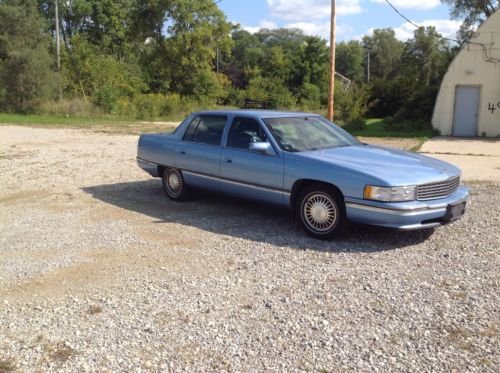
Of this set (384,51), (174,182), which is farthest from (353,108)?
(384,51)

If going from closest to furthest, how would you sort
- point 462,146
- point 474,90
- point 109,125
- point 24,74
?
point 462,146 < point 474,90 < point 109,125 < point 24,74

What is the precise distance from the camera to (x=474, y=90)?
21.5 meters

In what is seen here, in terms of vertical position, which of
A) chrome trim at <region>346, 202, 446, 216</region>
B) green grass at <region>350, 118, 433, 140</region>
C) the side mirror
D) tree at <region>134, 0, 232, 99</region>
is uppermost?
tree at <region>134, 0, 232, 99</region>

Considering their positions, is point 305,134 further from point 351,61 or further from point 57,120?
point 351,61

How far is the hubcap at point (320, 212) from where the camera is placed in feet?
19.5

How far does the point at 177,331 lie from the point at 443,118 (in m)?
20.6

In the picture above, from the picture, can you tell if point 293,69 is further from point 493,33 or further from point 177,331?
point 177,331

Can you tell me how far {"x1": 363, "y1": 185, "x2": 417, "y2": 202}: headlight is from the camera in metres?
5.45

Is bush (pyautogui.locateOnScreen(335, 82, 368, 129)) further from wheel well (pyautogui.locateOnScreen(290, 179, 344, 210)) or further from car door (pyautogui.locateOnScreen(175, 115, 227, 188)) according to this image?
wheel well (pyautogui.locateOnScreen(290, 179, 344, 210))

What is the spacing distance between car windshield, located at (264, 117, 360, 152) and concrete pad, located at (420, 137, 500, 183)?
180 inches

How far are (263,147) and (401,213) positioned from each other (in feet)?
6.35

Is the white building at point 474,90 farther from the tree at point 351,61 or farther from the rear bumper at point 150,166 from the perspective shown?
the tree at point 351,61

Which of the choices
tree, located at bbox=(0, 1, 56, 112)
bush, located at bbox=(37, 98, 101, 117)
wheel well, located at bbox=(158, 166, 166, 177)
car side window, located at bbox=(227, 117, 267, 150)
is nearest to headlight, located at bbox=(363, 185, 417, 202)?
car side window, located at bbox=(227, 117, 267, 150)

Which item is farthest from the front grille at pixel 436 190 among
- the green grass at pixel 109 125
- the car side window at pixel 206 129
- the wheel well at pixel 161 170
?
the green grass at pixel 109 125
